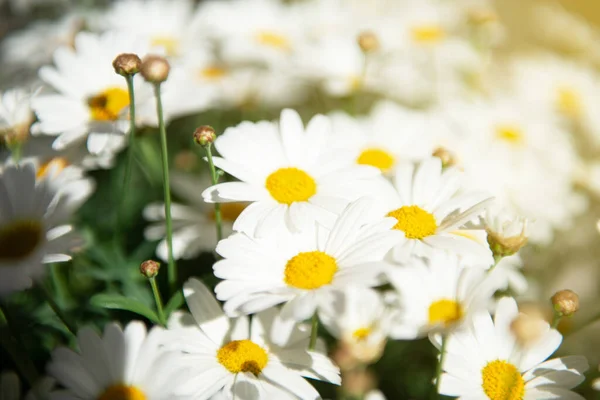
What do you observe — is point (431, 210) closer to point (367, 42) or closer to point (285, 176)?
point (285, 176)

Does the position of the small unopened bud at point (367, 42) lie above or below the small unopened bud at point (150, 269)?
above

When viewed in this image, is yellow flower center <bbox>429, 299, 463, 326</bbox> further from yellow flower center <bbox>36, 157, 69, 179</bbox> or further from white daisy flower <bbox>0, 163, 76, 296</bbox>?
yellow flower center <bbox>36, 157, 69, 179</bbox>

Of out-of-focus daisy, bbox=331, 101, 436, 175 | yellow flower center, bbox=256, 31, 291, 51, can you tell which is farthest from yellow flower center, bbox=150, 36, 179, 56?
out-of-focus daisy, bbox=331, 101, 436, 175

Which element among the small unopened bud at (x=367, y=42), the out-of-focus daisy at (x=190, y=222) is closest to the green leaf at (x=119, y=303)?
the out-of-focus daisy at (x=190, y=222)

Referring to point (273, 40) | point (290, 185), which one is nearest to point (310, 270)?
point (290, 185)

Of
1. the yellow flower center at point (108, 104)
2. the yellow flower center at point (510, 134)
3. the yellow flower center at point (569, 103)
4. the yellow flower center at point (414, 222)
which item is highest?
the yellow flower center at point (108, 104)

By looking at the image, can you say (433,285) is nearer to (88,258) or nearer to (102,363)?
(102,363)

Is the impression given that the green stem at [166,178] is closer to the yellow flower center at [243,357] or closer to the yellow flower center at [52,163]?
the yellow flower center at [243,357]
